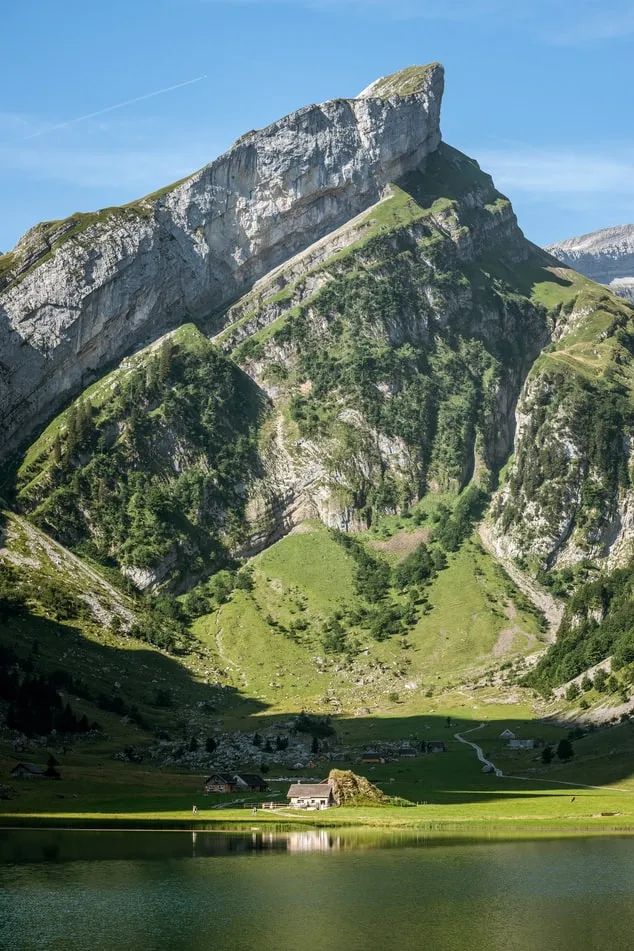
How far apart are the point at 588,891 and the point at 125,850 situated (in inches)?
1611

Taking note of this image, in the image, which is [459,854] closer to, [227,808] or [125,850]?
[125,850]

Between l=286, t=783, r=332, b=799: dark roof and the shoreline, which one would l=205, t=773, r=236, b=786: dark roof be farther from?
the shoreline

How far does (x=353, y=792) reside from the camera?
448ft

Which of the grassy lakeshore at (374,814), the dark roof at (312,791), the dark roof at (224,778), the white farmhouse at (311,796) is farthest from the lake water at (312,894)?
the dark roof at (224,778)

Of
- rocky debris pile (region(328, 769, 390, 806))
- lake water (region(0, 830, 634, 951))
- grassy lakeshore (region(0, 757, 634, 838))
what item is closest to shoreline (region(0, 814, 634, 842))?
grassy lakeshore (region(0, 757, 634, 838))

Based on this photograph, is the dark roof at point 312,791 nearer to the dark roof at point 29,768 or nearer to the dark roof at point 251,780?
the dark roof at point 251,780

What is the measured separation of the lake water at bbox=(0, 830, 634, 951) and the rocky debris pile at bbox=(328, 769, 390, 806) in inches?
1005

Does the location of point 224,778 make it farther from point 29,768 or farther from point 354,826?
point 354,826

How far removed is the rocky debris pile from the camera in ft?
446

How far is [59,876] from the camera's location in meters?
89.2

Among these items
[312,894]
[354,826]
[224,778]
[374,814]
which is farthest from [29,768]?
[312,894]

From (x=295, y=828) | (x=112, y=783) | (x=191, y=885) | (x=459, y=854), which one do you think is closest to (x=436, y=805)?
(x=295, y=828)

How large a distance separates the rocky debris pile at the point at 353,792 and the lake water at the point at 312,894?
25522 millimetres

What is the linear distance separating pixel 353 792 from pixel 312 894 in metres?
52.6
